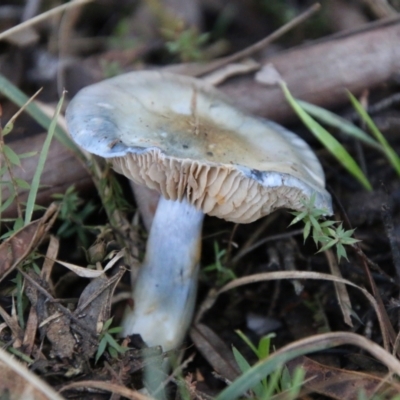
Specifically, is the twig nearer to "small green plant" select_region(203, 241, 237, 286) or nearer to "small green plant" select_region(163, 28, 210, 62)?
"small green plant" select_region(203, 241, 237, 286)

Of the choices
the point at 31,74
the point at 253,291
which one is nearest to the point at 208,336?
the point at 253,291

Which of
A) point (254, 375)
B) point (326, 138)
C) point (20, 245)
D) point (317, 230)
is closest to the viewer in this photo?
point (254, 375)

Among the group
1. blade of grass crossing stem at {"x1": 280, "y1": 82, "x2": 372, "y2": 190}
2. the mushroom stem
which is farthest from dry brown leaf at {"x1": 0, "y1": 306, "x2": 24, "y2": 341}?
blade of grass crossing stem at {"x1": 280, "y1": 82, "x2": 372, "y2": 190}

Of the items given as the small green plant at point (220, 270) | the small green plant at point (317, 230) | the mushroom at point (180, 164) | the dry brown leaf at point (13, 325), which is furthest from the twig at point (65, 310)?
the small green plant at point (317, 230)

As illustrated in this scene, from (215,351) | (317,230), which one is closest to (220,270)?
(215,351)

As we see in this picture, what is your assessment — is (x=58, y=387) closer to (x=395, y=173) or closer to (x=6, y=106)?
(x=6, y=106)

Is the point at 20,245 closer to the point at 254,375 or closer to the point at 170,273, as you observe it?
the point at 170,273
